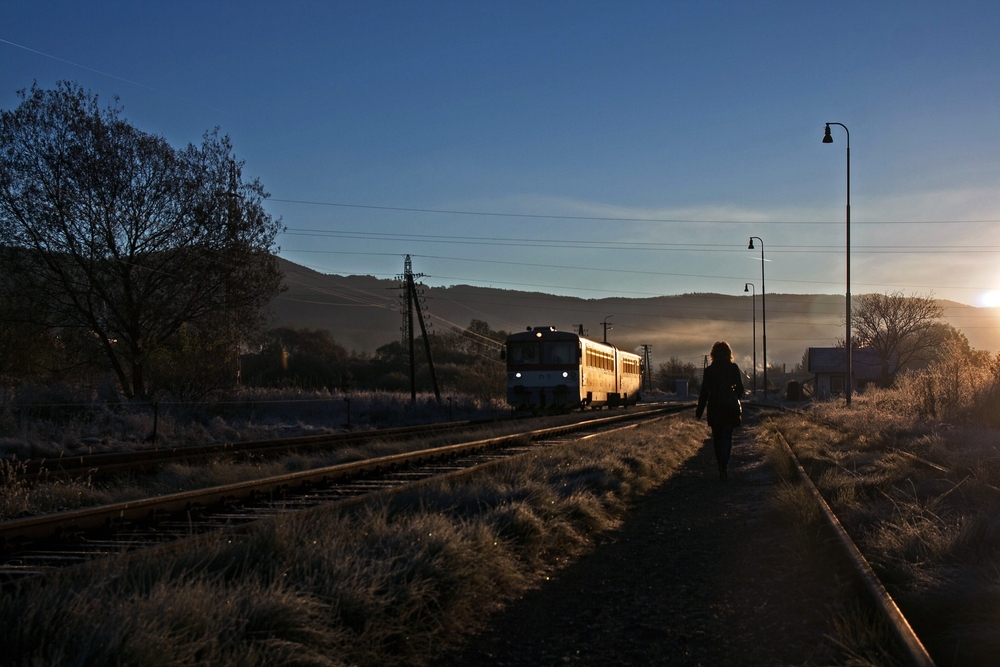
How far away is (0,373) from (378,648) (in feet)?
85.6

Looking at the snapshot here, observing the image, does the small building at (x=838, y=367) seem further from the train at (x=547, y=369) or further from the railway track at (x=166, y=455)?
the railway track at (x=166, y=455)

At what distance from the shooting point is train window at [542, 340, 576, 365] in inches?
1264

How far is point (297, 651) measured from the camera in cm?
385

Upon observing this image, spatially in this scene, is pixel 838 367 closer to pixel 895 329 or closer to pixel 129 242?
pixel 895 329

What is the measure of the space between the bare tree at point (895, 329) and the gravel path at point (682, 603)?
79.3m

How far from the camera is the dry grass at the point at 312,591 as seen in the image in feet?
11.7

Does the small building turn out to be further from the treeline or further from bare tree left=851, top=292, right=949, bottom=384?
the treeline

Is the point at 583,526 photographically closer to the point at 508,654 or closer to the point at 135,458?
the point at 508,654

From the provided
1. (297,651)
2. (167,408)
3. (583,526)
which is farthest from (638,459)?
(167,408)

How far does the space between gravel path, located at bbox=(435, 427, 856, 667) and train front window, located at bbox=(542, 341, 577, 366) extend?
23.3 metres

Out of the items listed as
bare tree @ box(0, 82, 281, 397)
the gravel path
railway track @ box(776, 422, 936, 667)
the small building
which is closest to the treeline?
bare tree @ box(0, 82, 281, 397)

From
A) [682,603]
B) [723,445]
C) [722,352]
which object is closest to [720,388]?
[722,352]

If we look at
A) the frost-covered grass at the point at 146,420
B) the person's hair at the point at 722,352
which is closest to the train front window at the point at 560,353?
the frost-covered grass at the point at 146,420

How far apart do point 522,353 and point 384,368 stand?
44884 millimetres
